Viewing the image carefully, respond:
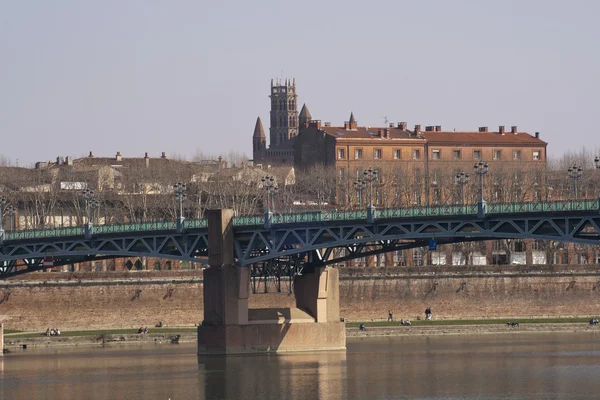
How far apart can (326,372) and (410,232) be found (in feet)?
36.6

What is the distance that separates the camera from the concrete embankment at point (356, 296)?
122m

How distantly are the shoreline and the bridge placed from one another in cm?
552

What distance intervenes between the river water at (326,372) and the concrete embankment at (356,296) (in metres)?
11.0

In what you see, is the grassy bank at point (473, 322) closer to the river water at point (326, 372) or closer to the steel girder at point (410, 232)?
the river water at point (326, 372)

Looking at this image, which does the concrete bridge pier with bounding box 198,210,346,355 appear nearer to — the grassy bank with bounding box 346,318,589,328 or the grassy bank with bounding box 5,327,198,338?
the grassy bank with bounding box 5,327,198,338

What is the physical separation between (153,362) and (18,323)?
2583 centimetres

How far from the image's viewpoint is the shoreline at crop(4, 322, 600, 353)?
114188 millimetres

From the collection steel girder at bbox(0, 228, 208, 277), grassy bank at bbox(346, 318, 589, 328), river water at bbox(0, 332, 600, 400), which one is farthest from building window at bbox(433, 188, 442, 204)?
steel girder at bbox(0, 228, 208, 277)

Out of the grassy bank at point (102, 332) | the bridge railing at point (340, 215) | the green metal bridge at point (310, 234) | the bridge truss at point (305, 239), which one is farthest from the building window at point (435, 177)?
the bridge railing at point (340, 215)

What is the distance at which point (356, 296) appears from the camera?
421 ft

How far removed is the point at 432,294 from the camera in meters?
129

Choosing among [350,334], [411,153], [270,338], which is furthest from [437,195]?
[270,338]

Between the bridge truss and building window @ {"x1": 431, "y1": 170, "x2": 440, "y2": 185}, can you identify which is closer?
the bridge truss

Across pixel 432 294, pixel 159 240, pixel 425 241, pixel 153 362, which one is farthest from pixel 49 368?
pixel 432 294
